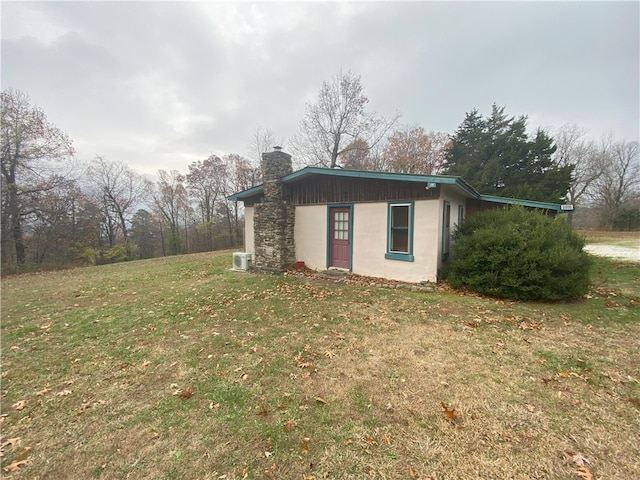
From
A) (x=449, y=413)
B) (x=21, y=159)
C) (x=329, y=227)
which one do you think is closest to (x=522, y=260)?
(x=449, y=413)

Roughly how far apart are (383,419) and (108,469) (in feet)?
7.65

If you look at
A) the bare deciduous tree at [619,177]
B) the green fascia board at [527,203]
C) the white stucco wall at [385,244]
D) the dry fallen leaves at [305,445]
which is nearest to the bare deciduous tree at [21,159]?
the white stucco wall at [385,244]

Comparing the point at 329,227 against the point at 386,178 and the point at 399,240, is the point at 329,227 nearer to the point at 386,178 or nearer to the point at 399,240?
the point at 399,240

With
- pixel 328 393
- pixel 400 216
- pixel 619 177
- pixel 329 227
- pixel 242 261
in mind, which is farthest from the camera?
pixel 619 177

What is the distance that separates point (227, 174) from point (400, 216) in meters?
24.5

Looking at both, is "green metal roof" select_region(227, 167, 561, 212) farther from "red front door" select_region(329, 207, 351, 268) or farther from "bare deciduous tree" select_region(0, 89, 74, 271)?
"bare deciduous tree" select_region(0, 89, 74, 271)

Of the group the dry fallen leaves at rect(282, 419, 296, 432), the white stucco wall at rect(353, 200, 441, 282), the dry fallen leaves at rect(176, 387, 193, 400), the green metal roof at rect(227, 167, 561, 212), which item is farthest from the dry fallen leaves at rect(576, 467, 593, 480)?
the green metal roof at rect(227, 167, 561, 212)

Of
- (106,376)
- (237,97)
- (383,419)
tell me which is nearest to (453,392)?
(383,419)

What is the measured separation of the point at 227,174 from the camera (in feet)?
92.3

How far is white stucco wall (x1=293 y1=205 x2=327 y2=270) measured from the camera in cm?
946

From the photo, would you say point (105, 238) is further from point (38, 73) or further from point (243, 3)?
point (243, 3)

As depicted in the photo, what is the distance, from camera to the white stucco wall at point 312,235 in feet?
31.0

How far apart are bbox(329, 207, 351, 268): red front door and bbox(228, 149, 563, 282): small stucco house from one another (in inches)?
0.5

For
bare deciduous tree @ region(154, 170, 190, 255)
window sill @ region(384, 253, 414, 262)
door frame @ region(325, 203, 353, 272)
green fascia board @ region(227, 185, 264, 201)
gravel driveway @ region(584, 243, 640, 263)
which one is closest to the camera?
window sill @ region(384, 253, 414, 262)
